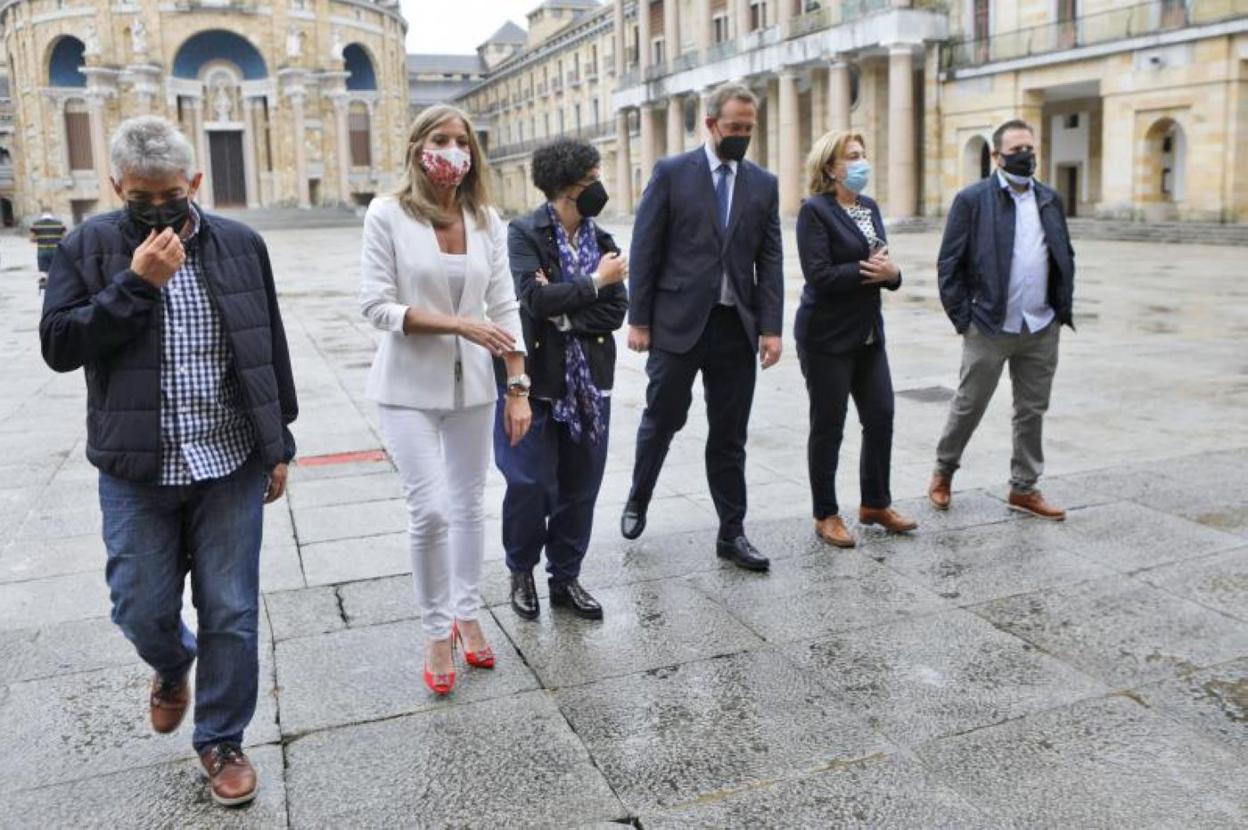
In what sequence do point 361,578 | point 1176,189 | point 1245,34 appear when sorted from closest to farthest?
point 361,578, point 1245,34, point 1176,189

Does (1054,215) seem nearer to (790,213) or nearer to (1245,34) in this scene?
(1245,34)

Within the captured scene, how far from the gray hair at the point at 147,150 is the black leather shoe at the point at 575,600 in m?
2.31

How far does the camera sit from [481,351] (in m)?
A: 3.86

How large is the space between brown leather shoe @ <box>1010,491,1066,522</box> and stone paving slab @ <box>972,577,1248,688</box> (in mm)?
896

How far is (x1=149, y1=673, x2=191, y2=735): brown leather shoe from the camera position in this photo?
3367 millimetres

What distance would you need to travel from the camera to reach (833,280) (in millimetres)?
5184

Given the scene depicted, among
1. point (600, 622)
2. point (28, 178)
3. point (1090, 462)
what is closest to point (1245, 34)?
point (1090, 462)

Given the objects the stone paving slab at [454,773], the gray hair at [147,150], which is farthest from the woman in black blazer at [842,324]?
the gray hair at [147,150]

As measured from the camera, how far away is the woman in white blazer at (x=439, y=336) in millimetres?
3688

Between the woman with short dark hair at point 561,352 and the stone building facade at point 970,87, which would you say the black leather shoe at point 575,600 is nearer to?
the woman with short dark hair at point 561,352

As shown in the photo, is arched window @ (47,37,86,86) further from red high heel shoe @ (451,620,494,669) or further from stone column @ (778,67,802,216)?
red high heel shoe @ (451,620,494,669)

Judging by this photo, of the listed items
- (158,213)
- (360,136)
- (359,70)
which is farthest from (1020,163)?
(359,70)

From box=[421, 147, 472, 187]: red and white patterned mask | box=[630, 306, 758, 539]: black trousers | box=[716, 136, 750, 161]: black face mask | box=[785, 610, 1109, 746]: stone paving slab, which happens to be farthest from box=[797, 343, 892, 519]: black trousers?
box=[421, 147, 472, 187]: red and white patterned mask

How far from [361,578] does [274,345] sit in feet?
6.42
